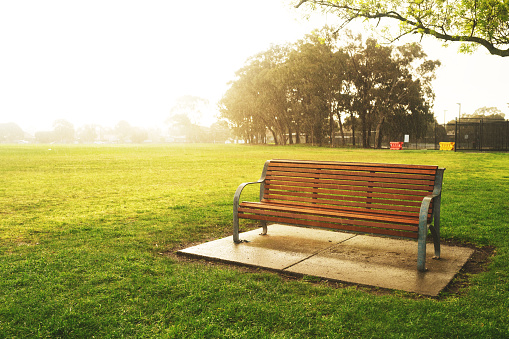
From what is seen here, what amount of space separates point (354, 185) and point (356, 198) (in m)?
0.16

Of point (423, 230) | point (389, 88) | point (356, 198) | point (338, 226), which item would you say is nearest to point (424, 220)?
point (423, 230)

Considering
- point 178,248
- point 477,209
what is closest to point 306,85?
point 477,209

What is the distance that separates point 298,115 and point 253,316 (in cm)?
5468

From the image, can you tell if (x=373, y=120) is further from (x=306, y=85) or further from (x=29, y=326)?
(x=29, y=326)

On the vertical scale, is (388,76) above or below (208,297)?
above

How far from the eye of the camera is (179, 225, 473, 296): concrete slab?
4129 millimetres

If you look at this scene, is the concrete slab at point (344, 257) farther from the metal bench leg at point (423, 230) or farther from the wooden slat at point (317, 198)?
the wooden slat at point (317, 198)

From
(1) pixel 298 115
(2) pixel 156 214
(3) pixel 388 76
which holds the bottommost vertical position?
(2) pixel 156 214

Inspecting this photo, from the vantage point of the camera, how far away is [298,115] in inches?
2247

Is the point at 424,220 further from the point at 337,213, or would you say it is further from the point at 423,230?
the point at 337,213

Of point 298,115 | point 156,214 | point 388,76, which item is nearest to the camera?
point 156,214

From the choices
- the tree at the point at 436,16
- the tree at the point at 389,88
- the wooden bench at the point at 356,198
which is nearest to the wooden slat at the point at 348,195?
the wooden bench at the point at 356,198

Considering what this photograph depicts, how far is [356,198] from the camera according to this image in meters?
5.12

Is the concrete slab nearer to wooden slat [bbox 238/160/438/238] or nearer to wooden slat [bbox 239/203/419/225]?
wooden slat [bbox 238/160/438/238]
